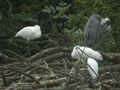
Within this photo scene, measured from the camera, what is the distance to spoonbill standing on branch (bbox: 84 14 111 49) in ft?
21.3

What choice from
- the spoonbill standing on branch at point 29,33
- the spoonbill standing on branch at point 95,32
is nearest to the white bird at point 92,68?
the spoonbill standing on branch at point 95,32

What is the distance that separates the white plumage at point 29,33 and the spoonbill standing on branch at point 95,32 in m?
1.65

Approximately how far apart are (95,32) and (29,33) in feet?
6.36

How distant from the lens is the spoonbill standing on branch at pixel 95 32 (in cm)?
649

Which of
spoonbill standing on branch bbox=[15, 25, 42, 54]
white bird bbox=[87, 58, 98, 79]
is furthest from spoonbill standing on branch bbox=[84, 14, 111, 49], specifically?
white bird bbox=[87, 58, 98, 79]

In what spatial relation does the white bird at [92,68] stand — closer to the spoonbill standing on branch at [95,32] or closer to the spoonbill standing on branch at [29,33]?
the spoonbill standing on branch at [95,32]

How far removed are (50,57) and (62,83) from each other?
1432mm

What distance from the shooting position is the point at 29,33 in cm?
771

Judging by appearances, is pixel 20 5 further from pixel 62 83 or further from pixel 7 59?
pixel 62 83

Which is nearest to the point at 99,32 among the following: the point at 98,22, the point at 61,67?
the point at 98,22

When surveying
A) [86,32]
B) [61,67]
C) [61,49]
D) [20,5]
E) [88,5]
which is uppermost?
[20,5]

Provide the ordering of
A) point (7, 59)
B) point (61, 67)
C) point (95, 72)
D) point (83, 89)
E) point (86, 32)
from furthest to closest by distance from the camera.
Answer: point (86, 32) < point (7, 59) < point (61, 67) < point (95, 72) < point (83, 89)

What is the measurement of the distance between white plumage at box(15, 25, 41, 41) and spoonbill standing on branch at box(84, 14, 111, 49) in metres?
1.65

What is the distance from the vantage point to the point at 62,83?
3.92 m
